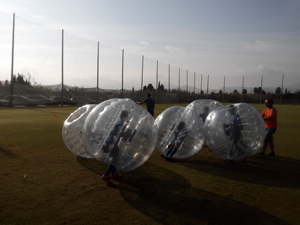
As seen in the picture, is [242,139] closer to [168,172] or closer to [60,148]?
[168,172]

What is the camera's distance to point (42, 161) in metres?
6.70

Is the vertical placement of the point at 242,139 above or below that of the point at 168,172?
above

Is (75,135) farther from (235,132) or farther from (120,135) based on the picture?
(235,132)

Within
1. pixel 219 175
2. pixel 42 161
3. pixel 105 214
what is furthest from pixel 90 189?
pixel 219 175

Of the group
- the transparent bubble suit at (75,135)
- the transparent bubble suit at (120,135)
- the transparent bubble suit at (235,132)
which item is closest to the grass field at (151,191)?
the transparent bubble suit at (75,135)

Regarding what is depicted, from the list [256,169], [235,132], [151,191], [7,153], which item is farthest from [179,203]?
[7,153]

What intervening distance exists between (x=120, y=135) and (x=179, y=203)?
5.45 ft

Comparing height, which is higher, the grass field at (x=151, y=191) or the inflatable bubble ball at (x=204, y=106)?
the inflatable bubble ball at (x=204, y=106)

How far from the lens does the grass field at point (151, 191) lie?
3934 millimetres

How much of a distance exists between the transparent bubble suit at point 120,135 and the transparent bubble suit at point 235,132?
2275 mm

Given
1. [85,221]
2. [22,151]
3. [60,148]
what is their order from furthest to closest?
[60,148] < [22,151] < [85,221]

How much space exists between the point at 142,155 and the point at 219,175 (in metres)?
2.24

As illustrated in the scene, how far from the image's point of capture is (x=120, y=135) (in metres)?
4.82

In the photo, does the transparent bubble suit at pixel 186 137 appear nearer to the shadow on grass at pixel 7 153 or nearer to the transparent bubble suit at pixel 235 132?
the transparent bubble suit at pixel 235 132
